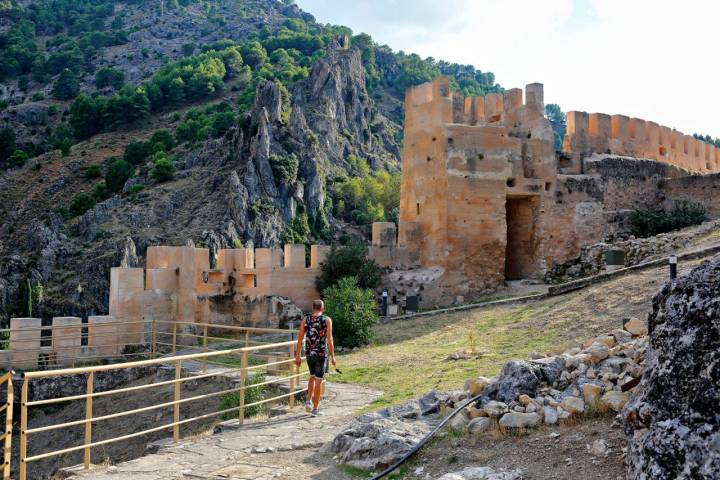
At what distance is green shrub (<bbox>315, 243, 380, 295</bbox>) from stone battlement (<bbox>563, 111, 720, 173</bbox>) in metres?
9.62

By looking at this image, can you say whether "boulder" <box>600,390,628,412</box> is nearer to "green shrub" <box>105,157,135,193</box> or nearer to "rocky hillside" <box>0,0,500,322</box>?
"rocky hillside" <box>0,0,500,322</box>

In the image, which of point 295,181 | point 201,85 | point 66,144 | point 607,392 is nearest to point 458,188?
point 607,392

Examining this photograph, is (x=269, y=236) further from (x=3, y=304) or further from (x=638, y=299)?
(x=638, y=299)

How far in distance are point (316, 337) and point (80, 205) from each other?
7671cm

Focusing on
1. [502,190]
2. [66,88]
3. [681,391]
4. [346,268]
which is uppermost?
[66,88]

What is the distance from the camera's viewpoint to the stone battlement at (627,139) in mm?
26031

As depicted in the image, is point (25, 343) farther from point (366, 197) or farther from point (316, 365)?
point (366, 197)

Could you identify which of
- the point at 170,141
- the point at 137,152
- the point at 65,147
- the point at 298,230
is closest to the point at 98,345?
the point at 298,230

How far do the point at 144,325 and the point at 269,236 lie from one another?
168 ft

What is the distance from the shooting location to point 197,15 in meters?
165

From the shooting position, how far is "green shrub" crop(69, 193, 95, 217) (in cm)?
7825

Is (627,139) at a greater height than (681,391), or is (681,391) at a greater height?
(627,139)

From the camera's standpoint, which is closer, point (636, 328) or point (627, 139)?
point (636, 328)

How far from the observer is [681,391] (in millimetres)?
4094
